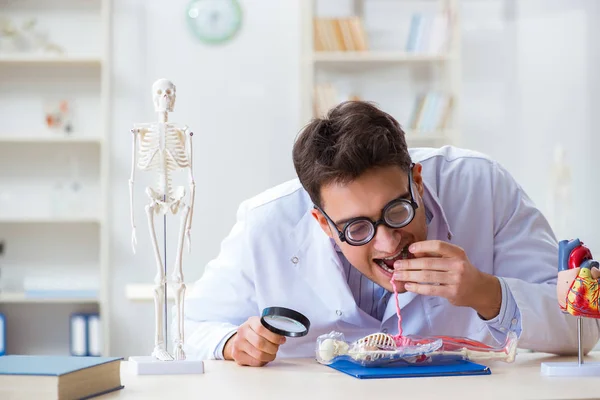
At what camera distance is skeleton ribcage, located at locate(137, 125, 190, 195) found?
155 centimetres

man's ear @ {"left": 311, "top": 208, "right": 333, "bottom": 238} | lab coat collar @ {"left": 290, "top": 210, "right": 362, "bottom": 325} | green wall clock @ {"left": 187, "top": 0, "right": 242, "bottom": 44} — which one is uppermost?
green wall clock @ {"left": 187, "top": 0, "right": 242, "bottom": 44}

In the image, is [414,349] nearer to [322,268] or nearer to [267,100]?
[322,268]

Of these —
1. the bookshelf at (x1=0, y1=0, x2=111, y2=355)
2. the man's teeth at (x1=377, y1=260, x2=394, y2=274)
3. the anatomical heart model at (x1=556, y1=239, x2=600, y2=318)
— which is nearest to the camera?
the anatomical heart model at (x1=556, y1=239, x2=600, y2=318)

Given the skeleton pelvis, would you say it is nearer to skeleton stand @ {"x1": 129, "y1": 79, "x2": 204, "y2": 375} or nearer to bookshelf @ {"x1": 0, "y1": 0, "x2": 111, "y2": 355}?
skeleton stand @ {"x1": 129, "y1": 79, "x2": 204, "y2": 375}

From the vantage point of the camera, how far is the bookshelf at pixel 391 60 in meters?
4.39

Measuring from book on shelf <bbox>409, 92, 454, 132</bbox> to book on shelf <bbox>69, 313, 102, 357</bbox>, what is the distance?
2.07 metres

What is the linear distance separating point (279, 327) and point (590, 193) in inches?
147

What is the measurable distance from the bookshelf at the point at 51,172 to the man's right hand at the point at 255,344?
3140 mm

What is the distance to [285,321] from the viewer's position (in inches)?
60.9

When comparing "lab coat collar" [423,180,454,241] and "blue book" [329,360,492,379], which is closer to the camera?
"blue book" [329,360,492,379]

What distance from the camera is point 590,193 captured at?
15.9ft

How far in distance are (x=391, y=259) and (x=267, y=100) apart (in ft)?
10.6

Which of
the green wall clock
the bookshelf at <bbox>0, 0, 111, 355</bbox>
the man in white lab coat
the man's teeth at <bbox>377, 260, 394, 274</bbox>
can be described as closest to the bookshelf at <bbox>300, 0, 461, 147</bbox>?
the green wall clock

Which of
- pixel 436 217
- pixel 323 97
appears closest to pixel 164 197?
pixel 436 217
